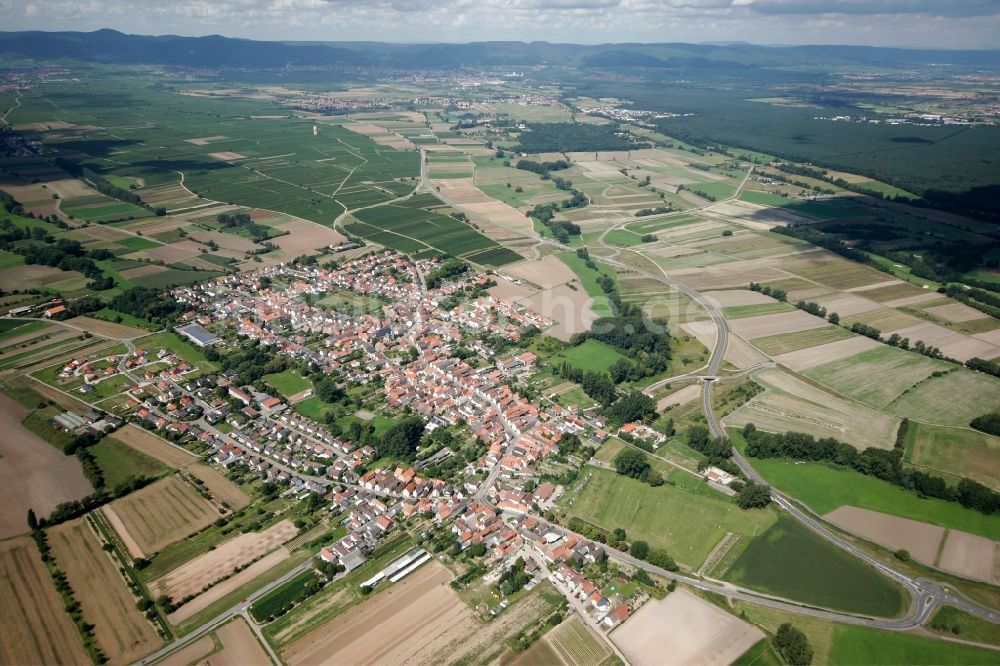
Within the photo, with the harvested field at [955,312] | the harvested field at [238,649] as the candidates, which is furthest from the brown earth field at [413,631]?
the harvested field at [955,312]

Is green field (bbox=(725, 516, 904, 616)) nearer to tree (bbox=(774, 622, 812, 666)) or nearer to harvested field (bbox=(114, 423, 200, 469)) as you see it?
tree (bbox=(774, 622, 812, 666))

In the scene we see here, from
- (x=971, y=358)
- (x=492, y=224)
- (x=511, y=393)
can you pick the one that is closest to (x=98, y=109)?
(x=492, y=224)

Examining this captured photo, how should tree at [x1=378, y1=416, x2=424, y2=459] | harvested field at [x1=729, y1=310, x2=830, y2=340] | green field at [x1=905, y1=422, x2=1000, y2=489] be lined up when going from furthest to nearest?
harvested field at [x1=729, y1=310, x2=830, y2=340] → tree at [x1=378, y1=416, x2=424, y2=459] → green field at [x1=905, y1=422, x2=1000, y2=489]

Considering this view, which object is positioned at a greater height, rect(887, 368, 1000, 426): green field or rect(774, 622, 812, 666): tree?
rect(887, 368, 1000, 426): green field

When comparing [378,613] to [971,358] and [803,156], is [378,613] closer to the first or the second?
[971,358]

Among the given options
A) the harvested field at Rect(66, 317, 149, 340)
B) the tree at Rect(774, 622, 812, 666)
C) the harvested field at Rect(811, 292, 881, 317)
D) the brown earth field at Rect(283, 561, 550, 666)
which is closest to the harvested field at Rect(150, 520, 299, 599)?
the brown earth field at Rect(283, 561, 550, 666)

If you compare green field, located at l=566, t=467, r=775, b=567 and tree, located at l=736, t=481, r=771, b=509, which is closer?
green field, located at l=566, t=467, r=775, b=567
